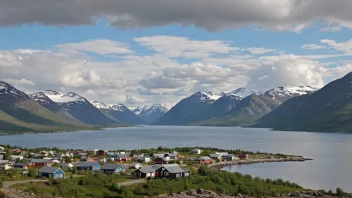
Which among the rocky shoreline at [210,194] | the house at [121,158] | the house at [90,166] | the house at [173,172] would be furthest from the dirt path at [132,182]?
the house at [121,158]

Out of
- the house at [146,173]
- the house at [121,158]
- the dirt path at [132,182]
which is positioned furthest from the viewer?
the house at [121,158]

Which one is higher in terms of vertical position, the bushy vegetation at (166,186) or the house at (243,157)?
the house at (243,157)

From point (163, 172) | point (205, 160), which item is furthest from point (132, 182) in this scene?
point (205, 160)

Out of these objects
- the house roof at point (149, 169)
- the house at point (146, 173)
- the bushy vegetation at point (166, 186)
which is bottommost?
the bushy vegetation at point (166, 186)

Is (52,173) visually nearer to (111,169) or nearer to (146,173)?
(111,169)

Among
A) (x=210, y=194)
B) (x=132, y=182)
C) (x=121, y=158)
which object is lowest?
(x=210, y=194)

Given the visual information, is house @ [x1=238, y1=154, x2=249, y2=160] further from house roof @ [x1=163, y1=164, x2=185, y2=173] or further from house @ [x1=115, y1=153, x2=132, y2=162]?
house roof @ [x1=163, y1=164, x2=185, y2=173]

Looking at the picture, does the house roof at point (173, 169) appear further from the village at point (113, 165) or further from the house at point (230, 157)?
the house at point (230, 157)

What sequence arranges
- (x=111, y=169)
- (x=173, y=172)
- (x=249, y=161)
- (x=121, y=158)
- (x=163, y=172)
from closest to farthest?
1. (x=173, y=172)
2. (x=163, y=172)
3. (x=111, y=169)
4. (x=121, y=158)
5. (x=249, y=161)

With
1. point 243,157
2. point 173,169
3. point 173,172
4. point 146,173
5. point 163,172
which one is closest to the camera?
point 173,172

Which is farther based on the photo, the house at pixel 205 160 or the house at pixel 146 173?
the house at pixel 205 160

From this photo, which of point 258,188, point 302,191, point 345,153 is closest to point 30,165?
point 258,188

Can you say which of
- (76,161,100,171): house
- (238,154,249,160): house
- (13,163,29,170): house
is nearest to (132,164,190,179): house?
(76,161,100,171): house

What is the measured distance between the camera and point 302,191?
61094 mm
